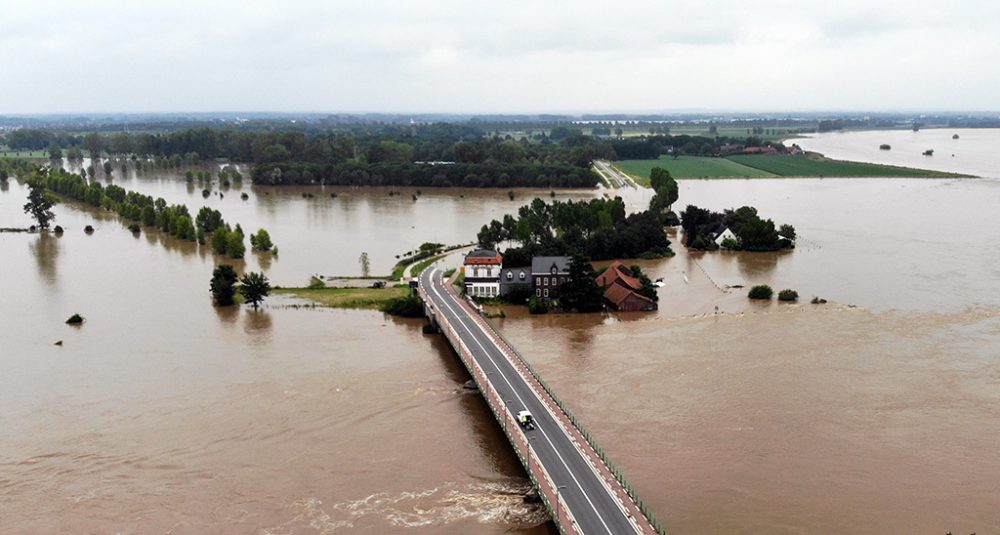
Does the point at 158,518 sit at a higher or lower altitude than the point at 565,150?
lower

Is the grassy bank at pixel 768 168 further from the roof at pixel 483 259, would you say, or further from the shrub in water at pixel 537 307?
the shrub in water at pixel 537 307

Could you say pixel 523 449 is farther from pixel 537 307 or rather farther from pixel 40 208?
pixel 40 208

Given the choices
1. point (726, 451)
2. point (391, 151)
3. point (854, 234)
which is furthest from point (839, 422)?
point (391, 151)

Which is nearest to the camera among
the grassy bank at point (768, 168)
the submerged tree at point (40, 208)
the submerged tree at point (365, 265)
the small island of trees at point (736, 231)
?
the submerged tree at point (365, 265)

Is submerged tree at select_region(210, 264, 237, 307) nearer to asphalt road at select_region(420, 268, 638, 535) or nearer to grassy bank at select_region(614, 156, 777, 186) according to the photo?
asphalt road at select_region(420, 268, 638, 535)

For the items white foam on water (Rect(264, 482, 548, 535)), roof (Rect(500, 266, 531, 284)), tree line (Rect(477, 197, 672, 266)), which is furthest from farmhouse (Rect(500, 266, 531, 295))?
white foam on water (Rect(264, 482, 548, 535))

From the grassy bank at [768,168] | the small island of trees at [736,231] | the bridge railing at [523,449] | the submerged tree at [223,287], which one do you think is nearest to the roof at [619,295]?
the bridge railing at [523,449]

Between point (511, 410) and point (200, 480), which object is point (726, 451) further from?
point (200, 480)
